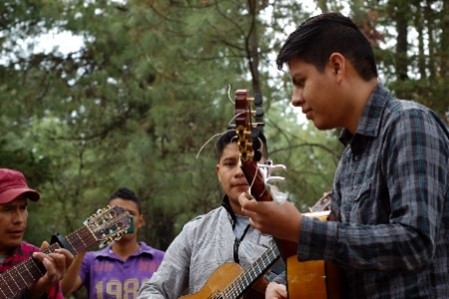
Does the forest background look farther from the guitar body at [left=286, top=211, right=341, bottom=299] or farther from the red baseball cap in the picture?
the guitar body at [left=286, top=211, right=341, bottom=299]

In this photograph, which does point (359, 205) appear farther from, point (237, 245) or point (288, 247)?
point (237, 245)

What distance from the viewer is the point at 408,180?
8.63 feet

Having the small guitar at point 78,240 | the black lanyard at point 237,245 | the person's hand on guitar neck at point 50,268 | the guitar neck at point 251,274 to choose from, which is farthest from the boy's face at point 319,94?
the small guitar at point 78,240

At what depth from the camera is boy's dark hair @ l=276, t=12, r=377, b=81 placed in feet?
9.45

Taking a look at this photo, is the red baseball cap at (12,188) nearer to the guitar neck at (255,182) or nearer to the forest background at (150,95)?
the guitar neck at (255,182)

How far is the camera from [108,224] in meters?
5.95

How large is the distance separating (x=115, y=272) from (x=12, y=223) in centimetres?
172

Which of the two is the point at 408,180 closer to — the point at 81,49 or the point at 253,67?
the point at 253,67

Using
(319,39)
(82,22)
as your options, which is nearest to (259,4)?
(82,22)

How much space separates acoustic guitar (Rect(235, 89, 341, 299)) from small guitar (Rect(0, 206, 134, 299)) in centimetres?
237

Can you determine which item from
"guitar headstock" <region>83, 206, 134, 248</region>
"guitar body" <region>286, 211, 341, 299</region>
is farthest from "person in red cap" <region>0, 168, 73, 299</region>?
"guitar body" <region>286, 211, 341, 299</region>

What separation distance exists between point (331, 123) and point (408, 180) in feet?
1.21

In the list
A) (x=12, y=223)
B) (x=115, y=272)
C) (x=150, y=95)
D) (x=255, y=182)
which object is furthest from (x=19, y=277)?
(x=150, y=95)

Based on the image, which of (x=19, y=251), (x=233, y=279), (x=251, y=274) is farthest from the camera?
(x=19, y=251)
